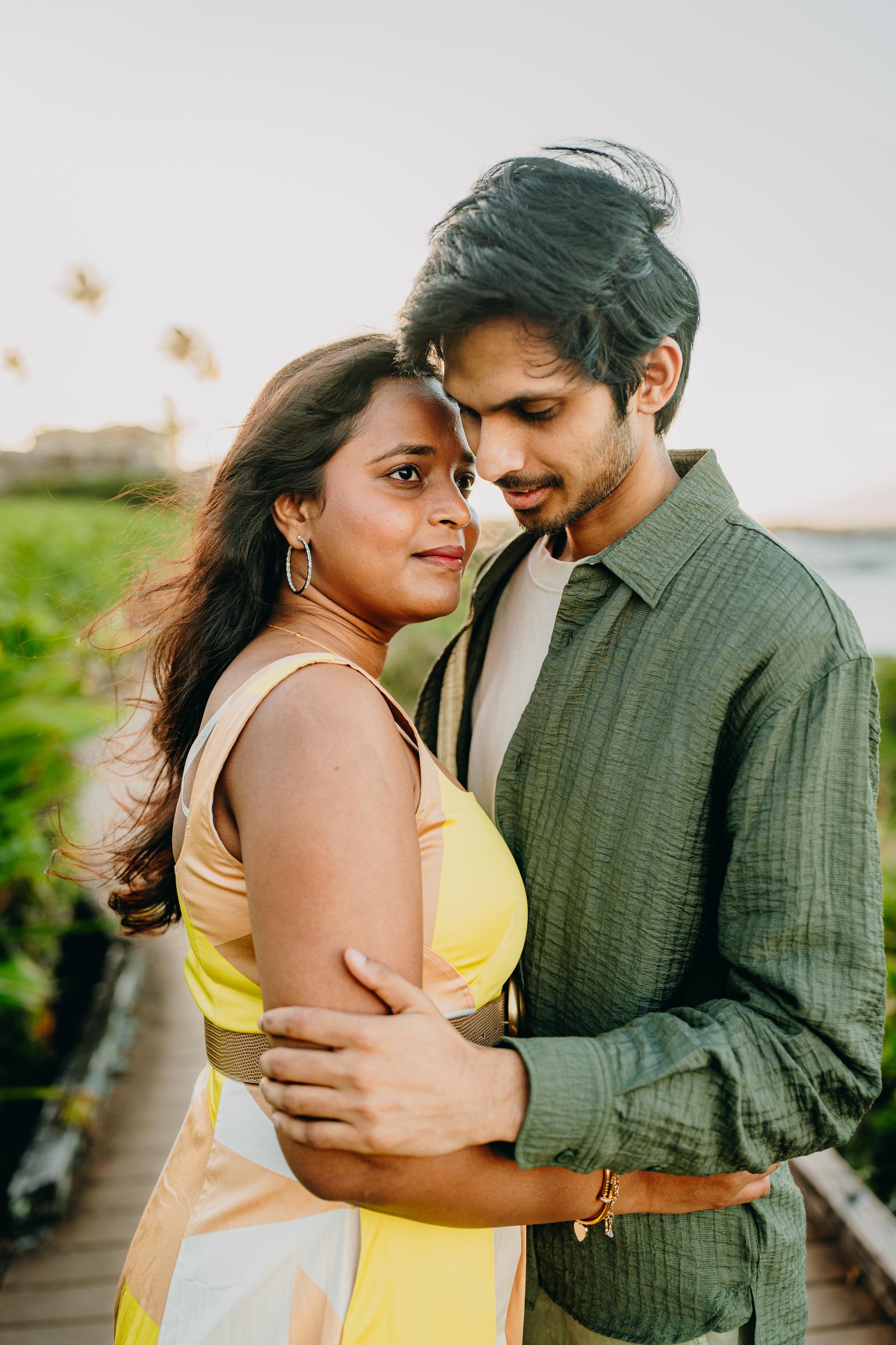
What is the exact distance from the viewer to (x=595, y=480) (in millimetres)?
1520

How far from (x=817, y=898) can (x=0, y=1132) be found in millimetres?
3429

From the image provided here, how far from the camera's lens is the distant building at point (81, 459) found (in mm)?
40938

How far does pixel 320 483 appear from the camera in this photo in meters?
1.65

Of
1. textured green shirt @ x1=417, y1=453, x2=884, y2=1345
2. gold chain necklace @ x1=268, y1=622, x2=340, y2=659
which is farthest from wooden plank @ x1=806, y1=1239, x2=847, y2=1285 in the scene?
gold chain necklace @ x1=268, y1=622, x2=340, y2=659

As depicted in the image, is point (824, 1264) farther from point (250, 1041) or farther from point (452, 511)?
point (452, 511)

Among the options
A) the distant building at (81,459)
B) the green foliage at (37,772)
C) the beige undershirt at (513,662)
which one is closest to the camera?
the beige undershirt at (513,662)

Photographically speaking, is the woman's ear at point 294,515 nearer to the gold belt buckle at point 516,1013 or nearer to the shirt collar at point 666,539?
the shirt collar at point 666,539

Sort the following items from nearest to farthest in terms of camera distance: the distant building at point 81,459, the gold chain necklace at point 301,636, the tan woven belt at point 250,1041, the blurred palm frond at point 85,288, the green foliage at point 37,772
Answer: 1. the tan woven belt at point 250,1041
2. the gold chain necklace at point 301,636
3. the green foliage at point 37,772
4. the blurred palm frond at point 85,288
5. the distant building at point 81,459

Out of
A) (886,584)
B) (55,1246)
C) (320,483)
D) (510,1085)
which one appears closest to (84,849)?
(320,483)

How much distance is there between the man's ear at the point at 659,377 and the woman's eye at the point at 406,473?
42 cm

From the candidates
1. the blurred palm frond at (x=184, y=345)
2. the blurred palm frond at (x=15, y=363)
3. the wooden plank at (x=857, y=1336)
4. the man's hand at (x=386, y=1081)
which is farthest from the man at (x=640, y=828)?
the blurred palm frond at (x=184, y=345)

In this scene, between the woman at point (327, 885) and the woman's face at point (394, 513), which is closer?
the woman at point (327, 885)

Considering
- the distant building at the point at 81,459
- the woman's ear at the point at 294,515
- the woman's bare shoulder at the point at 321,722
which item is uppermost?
the woman's ear at the point at 294,515

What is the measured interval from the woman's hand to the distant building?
38.1 m
